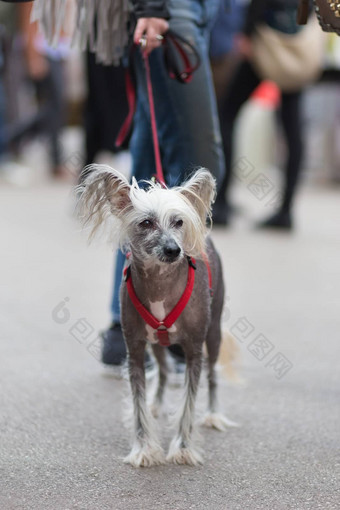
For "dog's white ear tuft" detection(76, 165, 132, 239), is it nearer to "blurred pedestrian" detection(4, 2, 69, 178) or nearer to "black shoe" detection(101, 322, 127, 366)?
"black shoe" detection(101, 322, 127, 366)

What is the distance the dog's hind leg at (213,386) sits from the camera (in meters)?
3.55

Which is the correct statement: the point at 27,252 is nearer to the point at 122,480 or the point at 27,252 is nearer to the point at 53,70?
the point at 122,480

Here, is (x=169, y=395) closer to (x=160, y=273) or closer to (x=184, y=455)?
(x=184, y=455)

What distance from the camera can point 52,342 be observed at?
482 centimetres

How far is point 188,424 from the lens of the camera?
3.24 metres

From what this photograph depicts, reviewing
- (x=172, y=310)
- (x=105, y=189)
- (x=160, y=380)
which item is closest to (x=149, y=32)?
(x=105, y=189)

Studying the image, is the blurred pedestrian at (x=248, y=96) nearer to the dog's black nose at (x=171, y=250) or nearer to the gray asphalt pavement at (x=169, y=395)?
the gray asphalt pavement at (x=169, y=395)

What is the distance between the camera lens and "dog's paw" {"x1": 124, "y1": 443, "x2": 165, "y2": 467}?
3117mm

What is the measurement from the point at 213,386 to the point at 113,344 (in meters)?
0.65

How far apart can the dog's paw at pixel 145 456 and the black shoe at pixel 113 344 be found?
95 centimetres

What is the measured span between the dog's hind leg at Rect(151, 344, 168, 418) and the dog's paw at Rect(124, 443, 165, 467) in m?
0.55

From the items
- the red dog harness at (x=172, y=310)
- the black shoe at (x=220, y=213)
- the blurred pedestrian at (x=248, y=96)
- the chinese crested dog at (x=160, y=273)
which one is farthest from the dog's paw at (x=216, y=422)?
the black shoe at (x=220, y=213)

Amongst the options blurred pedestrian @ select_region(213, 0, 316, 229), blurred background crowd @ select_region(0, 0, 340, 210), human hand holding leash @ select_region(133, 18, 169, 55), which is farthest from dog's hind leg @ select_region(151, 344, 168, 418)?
blurred background crowd @ select_region(0, 0, 340, 210)

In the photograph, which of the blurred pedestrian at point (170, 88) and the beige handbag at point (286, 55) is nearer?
the blurred pedestrian at point (170, 88)
